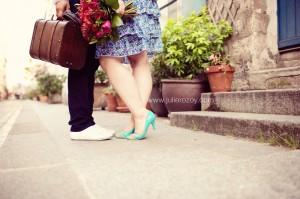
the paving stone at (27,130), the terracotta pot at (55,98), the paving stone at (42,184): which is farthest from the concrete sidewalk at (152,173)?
the terracotta pot at (55,98)

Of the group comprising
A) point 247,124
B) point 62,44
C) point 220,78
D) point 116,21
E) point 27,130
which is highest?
point 116,21

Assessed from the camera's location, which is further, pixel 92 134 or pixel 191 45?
pixel 191 45

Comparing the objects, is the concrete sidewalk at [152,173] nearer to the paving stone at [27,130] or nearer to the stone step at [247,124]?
the stone step at [247,124]

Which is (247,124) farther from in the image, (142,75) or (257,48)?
(257,48)

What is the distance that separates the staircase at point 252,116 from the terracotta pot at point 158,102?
36.2 inches

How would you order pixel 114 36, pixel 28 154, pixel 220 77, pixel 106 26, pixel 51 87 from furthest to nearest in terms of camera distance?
pixel 51 87, pixel 220 77, pixel 114 36, pixel 106 26, pixel 28 154

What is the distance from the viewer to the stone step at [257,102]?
2.27 m

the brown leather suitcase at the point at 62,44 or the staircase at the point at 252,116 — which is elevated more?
the brown leather suitcase at the point at 62,44

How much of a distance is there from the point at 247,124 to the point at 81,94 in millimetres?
1158

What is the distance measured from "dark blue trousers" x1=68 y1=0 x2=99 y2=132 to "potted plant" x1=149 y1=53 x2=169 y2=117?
75.4 inches

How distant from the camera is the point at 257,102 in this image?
2.61 m

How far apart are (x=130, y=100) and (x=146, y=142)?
0.30 meters

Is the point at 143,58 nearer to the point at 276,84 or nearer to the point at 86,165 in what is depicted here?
the point at 86,165

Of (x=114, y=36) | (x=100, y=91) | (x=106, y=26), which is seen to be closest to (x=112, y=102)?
(x=100, y=91)
